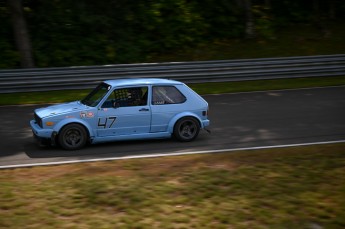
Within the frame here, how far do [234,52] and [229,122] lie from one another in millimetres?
11606

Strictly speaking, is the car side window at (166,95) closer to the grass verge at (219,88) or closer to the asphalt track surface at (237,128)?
the asphalt track surface at (237,128)

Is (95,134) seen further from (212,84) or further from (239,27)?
(239,27)

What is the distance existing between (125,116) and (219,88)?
8242mm

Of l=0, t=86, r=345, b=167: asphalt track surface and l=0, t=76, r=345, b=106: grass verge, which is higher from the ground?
l=0, t=76, r=345, b=106: grass verge

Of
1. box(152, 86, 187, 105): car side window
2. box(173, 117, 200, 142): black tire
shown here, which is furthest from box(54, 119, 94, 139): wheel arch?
box(173, 117, 200, 142): black tire

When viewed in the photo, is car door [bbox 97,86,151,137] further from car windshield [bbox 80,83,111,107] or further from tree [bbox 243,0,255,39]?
tree [bbox 243,0,255,39]

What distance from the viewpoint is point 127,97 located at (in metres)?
10.7

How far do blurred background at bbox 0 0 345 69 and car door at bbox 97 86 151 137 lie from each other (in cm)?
1112

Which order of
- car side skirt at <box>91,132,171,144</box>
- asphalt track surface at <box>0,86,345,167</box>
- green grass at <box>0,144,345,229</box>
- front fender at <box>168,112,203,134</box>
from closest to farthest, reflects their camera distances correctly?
green grass at <box>0,144,345,229</box> < asphalt track surface at <box>0,86,345,167</box> < car side skirt at <box>91,132,171,144</box> < front fender at <box>168,112,203,134</box>

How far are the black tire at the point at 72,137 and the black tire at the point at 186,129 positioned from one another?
197cm

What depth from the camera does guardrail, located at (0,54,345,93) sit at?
57.3 feet

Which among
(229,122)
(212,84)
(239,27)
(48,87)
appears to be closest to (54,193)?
(229,122)

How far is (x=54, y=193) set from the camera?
681cm

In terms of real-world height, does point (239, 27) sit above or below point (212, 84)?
above
